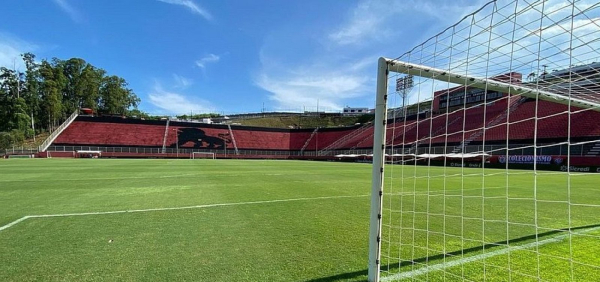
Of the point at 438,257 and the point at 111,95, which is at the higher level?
the point at 111,95

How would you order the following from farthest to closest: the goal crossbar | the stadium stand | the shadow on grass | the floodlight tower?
1. the stadium stand
2. the floodlight tower
3. the goal crossbar
4. the shadow on grass

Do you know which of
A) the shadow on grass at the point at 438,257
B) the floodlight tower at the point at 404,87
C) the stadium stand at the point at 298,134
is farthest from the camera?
the stadium stand at the point at 298,134

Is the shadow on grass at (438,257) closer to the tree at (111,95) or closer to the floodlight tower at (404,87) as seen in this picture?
the floodlight tower at (404,87)

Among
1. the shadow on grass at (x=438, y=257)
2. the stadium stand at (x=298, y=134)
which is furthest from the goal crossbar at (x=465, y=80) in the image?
the stadium stand at (x=298, y=134)

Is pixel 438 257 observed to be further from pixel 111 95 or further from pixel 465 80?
pixel 111 95

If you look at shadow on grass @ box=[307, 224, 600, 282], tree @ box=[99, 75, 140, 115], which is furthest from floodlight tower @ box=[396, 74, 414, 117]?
tree @ box=[99, 75, 140, 115]

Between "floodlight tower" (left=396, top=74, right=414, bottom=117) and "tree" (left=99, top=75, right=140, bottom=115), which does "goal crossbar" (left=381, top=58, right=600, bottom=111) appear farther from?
"tree" (left=99, top=75, right=140, bottom=115)

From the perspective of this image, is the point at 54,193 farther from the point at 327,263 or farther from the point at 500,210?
the point at 500,210

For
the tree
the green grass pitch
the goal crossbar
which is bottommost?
the green grass pitch

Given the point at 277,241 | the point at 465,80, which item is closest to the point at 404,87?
the point at 465,80

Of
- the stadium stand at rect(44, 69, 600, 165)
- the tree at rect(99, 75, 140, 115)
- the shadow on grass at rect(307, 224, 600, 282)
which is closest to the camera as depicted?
the shadow on grass at rect(307, 224, 600, 282)

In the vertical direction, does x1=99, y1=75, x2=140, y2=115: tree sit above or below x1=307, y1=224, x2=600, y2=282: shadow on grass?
above

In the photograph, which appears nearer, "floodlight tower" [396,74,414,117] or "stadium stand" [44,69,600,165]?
"floodlight tower" [396,74,414,117]

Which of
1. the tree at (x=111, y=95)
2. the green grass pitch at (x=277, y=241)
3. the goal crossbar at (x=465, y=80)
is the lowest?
the green grass pitch at (x=277, y=241)
